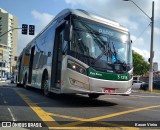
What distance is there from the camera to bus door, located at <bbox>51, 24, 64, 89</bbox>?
14.2 m

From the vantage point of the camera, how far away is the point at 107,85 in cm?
1273

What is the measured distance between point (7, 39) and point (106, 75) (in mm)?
138445

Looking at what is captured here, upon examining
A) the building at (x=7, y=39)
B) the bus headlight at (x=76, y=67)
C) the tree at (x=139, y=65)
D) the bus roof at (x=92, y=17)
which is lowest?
the bus headlight at (x=76, y=67)

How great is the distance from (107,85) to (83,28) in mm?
2278

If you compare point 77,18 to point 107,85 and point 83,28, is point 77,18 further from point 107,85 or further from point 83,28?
point 107,85

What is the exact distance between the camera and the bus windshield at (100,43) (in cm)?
1263

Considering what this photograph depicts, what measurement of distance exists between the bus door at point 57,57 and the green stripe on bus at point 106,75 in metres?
1.95

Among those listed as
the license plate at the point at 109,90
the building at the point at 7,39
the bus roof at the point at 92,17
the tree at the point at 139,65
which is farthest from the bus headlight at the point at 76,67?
the building at the point at 7,39

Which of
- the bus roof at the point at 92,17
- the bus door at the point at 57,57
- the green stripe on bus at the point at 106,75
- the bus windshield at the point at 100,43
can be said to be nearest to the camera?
the green stripe on bus at the point at 106,75

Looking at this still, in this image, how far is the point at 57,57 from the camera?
14680 millimetres

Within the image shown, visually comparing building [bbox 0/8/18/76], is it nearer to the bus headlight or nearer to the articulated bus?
the articulated bus

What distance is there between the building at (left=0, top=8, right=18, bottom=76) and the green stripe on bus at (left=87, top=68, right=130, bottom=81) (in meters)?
107

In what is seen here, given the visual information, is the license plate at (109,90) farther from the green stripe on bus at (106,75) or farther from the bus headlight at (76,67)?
the bus headlight at (76,67)

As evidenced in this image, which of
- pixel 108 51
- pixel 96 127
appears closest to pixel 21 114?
pixel 96 127
